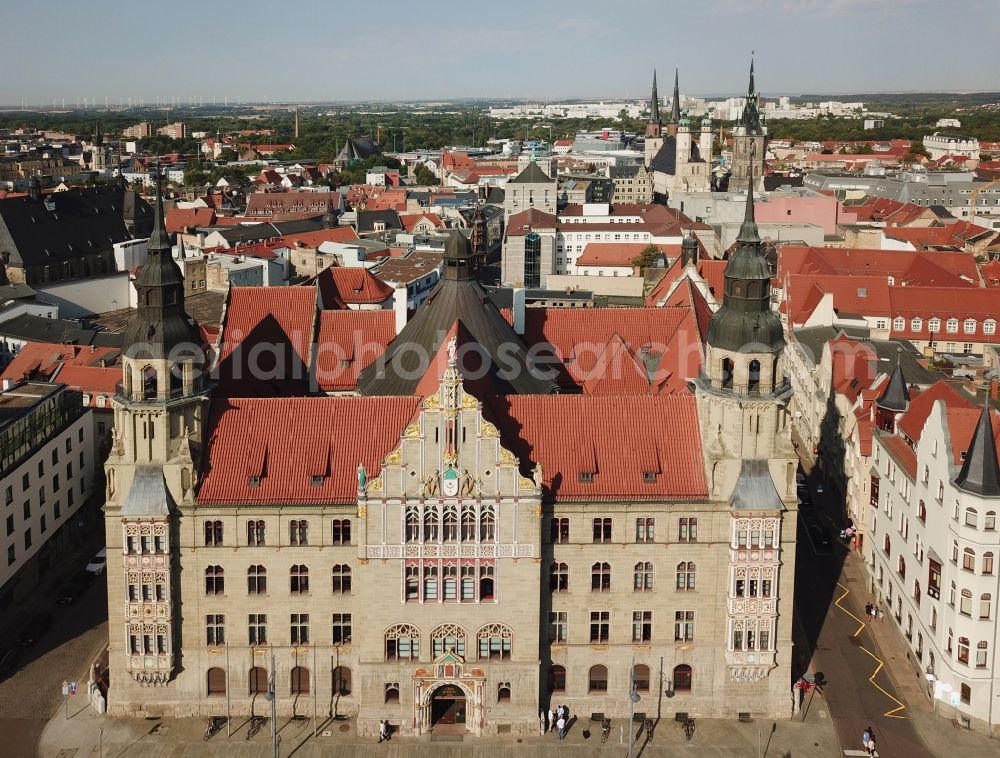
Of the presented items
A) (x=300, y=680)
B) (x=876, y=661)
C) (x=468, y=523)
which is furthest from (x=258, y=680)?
(x=876, y=661)

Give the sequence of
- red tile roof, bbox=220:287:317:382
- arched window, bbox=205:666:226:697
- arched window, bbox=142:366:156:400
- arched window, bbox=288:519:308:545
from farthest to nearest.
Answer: red tile roof, bbox=220:287:317:382, arched window, bbox=205:666:226:697, arched window, bbox=288:519:308:545, arched window, bbox=142:366:156:400

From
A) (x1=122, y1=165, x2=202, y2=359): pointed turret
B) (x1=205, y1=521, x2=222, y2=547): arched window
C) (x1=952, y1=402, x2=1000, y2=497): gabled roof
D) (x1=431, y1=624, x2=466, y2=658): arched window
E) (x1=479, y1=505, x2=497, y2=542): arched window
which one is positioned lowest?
(x1=431, y1=624, x2=466, y2=658): arched window

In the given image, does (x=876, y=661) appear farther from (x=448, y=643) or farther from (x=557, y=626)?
(x=448, y=643)

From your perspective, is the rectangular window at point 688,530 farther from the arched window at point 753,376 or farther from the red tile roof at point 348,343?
the red tile roof at point 348,343

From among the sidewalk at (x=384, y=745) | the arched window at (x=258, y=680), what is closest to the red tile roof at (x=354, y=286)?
the arched window at (x=258, y=680)

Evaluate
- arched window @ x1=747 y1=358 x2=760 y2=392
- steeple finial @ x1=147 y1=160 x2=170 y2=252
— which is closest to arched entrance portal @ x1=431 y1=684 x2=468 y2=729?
arched window @ x1=747 y1=358 x2=760 y2=392

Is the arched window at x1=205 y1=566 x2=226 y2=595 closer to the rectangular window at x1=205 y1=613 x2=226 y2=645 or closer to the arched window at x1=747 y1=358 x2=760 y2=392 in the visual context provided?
the rectangular window at x1=205 y1=613 x2=226 y2=645
